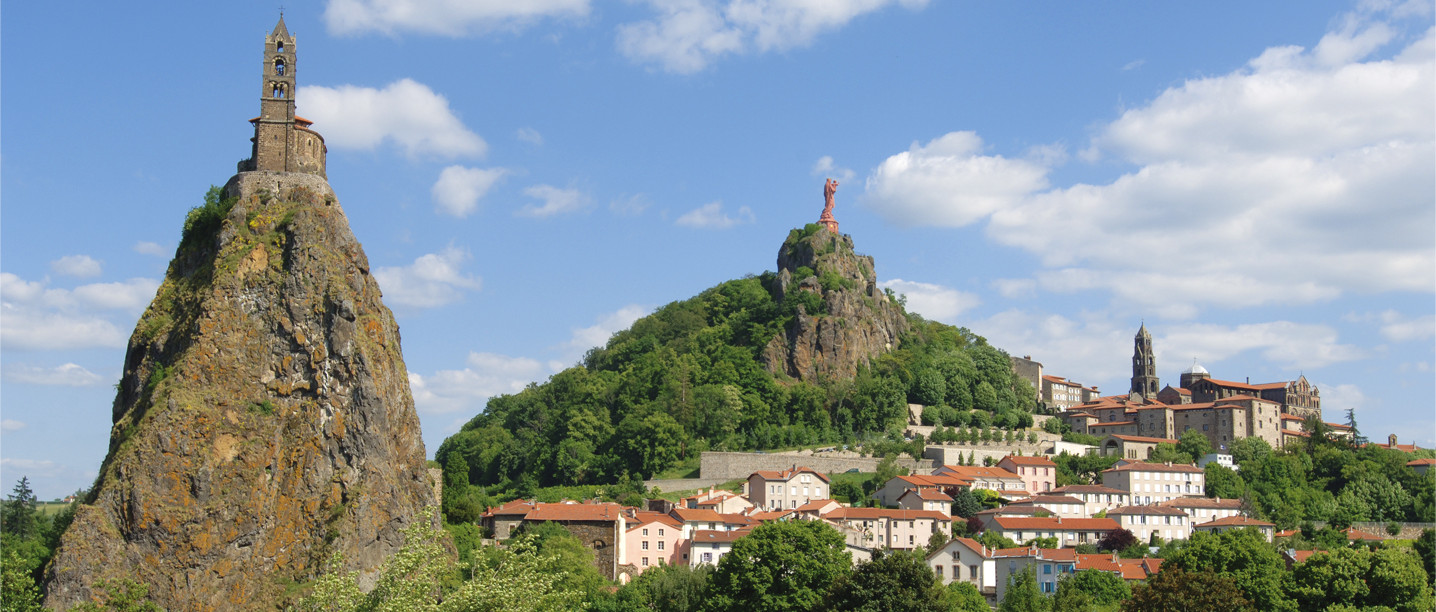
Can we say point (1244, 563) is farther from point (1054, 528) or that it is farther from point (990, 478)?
point (990, 478)

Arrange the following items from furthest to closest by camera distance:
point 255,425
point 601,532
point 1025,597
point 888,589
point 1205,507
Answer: point 1205,507, point 601,532, point 255,425, point 1025,597, point 888,589

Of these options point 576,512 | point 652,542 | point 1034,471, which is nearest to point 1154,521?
point 1034,471

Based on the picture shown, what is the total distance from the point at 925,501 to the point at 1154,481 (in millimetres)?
19851

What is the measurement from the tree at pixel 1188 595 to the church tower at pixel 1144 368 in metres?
90.9

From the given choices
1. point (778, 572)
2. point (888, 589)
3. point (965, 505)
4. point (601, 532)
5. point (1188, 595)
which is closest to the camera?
point (1188, 595)

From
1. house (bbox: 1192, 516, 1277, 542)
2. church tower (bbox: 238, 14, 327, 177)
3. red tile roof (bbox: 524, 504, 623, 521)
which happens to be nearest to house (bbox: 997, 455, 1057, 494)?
house (bbox: 1192, 516, 1277, 542)

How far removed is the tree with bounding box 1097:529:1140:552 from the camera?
75.2m

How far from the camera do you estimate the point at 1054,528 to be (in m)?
75.4

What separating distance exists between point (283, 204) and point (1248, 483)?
222 feet

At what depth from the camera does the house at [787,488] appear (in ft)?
285

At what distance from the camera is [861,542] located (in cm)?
7606

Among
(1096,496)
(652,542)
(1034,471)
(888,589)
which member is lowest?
(888,589)

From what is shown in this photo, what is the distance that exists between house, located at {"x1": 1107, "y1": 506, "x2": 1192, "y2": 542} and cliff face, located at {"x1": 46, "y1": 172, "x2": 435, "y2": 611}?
41.9 metres

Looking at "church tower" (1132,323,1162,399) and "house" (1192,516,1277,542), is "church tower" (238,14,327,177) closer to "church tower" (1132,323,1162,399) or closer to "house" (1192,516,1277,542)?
"house" (1192,516,1277,542)
